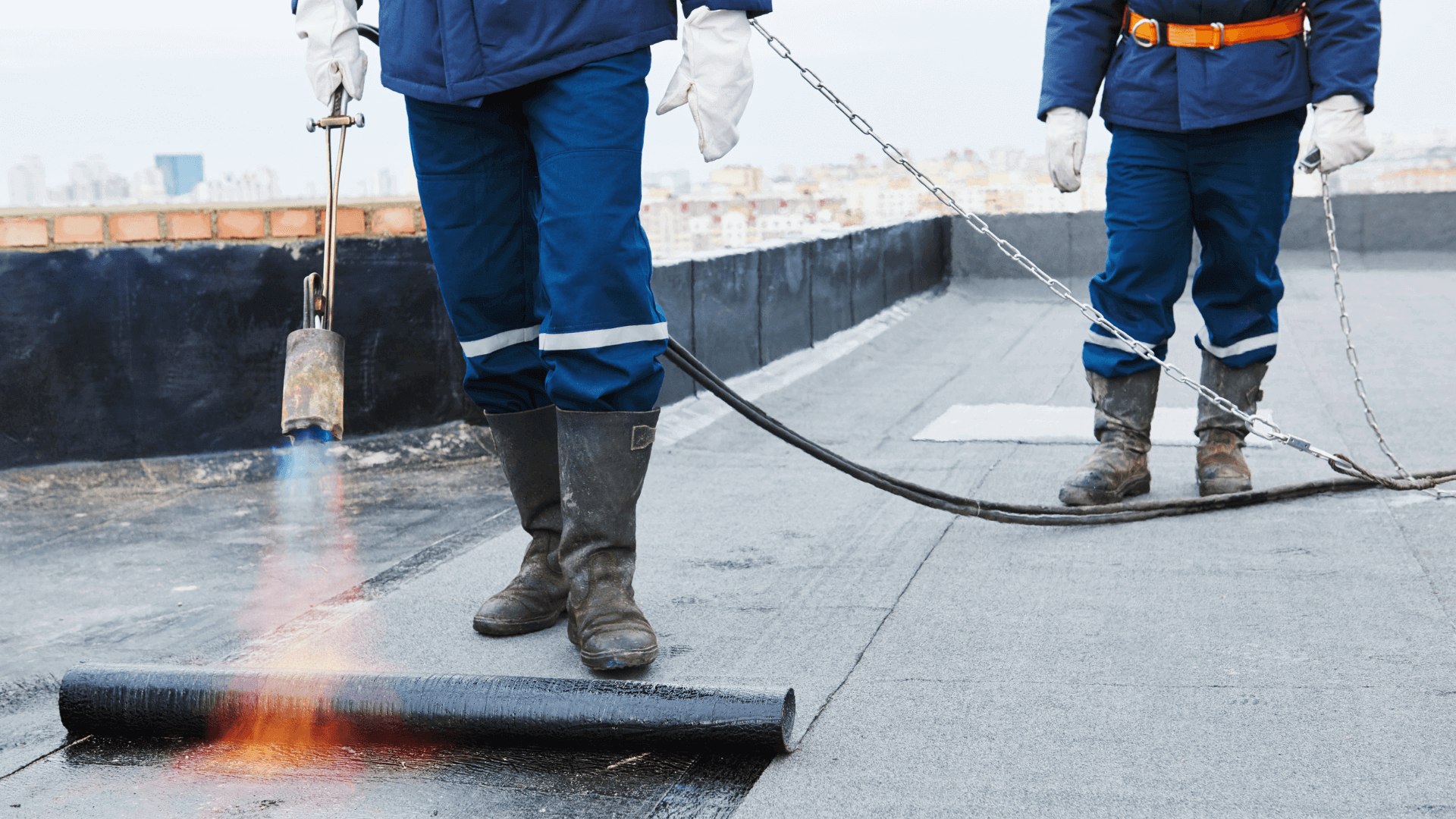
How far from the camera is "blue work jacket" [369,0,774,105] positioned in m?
1.92

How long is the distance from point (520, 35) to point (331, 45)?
0.45 meters

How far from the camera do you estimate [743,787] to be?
61.4 inches

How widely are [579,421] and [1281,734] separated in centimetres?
111

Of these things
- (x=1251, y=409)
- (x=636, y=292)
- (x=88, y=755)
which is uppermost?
(x=636, y=292)

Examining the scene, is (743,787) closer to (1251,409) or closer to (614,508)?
(614,508)

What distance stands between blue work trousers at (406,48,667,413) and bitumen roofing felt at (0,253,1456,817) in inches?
18.6

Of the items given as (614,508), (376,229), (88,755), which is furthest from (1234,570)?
(376,229)

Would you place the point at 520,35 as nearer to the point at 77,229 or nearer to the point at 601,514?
the point at 601,514

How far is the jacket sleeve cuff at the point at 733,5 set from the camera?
194cm

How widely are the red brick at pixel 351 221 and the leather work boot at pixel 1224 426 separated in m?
2.38

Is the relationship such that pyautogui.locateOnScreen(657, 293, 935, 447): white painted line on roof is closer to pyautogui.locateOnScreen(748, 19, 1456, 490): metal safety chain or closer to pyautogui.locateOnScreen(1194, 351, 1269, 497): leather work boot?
pyautogui.locateOnScreen(748, 19, 1456, 490): metal safety chain

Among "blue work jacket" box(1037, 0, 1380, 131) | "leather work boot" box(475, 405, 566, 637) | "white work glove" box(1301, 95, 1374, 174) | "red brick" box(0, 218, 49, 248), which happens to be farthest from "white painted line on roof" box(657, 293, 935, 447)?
"red brick" box(0, 218, 49, 248)

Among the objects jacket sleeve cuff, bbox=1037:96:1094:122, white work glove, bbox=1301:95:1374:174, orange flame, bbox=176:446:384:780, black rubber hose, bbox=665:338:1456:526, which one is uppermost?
jacket sleeve cuff, bbox=1037:96:1094:122

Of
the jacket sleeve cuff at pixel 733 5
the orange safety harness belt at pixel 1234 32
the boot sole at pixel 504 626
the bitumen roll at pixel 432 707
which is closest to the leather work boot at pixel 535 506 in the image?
the boot sole at pixel 504 626
